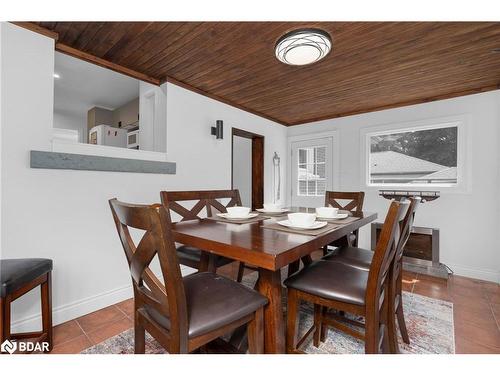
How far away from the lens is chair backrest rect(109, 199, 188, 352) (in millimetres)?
763

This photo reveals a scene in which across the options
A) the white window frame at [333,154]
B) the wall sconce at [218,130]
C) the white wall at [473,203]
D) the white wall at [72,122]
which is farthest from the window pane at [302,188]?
the white wall at [72,122]

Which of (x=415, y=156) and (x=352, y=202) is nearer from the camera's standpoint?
(x=352, y=202)

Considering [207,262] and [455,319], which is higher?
[207,262]

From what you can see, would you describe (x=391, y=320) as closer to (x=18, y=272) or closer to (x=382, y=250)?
(x=382, y=250)

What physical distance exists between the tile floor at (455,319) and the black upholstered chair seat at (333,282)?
39.0 inches

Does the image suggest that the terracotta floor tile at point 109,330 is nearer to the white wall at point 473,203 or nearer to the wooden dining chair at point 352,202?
the wooden dining chair at point 352,202

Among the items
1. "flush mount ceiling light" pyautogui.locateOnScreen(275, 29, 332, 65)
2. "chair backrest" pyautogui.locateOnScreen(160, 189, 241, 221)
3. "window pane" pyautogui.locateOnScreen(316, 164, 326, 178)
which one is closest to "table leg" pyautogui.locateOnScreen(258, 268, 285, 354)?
"chair backrest" pyautogui.locateOnScreen(160, 189, 241, 221)

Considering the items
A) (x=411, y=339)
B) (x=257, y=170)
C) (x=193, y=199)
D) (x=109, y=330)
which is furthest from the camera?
(x=257, y=170)

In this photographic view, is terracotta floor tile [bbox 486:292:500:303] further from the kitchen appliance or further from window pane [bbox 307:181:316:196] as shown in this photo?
the kitchen appliance

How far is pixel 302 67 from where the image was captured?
237 cm

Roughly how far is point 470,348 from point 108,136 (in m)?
4.88

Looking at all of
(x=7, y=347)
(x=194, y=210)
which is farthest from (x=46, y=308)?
(x=194, y=210)

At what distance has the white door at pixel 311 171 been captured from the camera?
13.5 feet

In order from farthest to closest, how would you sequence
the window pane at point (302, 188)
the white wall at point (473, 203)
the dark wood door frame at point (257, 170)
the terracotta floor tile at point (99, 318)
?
the window pane at point (302, 188) < the dark wood door frame at point (257, 170) < the white wall at point (473, 203) < the terracotta floor tile at point (99, 318)
